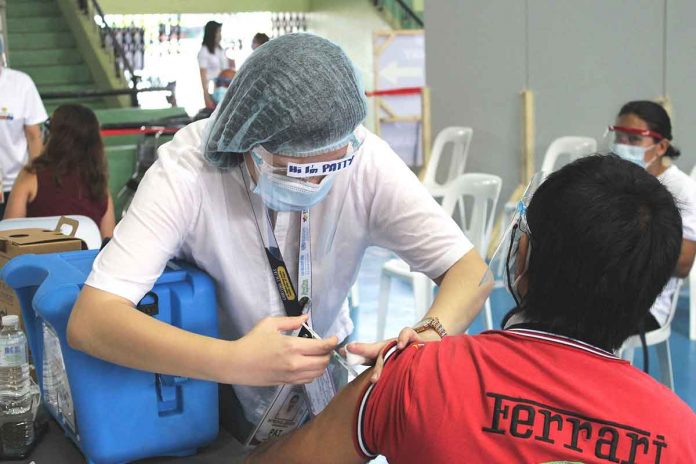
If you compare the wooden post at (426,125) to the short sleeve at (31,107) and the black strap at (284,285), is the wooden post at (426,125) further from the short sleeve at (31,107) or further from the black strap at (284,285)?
the black strap at (284,285)

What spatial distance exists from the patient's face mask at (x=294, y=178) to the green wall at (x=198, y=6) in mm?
11298

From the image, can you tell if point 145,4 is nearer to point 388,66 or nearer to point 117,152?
point 388,66

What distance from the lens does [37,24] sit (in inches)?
383

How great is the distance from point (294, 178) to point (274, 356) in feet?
1.02

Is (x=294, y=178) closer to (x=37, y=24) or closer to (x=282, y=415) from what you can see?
(x=282, y=415)

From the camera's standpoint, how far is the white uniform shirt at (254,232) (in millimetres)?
1257

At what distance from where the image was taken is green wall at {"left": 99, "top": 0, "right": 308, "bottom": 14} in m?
11.8

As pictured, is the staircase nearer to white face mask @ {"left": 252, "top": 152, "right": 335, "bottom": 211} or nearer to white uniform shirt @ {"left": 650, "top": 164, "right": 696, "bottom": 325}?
white uniform shirt @ {"left": 650, "top": 164, "right": 696, "bottom": 325}

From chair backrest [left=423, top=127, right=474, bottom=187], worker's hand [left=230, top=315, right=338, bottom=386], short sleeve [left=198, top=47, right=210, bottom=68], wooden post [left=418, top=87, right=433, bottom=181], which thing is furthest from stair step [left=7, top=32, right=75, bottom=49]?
worker's hand [left=230, top=315, right=338, bottom=386]

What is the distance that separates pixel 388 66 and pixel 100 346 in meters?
8.90

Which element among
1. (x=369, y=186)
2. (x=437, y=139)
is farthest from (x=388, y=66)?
(x=369, y=186)

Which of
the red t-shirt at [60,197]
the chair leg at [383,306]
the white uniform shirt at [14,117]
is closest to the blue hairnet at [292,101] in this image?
the red t-shirt at [60,197]

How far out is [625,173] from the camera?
3.34 ft

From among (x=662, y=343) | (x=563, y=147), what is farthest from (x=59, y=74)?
(x=662, y=343)
